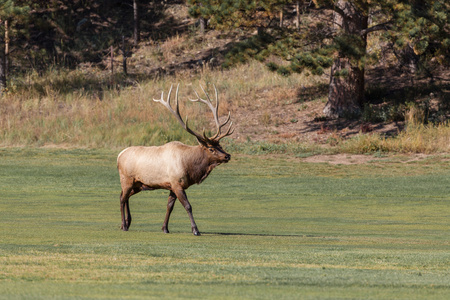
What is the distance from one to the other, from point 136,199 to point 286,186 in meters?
4.97

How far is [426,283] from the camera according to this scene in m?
7.62

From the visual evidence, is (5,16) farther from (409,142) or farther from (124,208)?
(124,208)

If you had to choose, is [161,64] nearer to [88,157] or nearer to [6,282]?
[88,157]

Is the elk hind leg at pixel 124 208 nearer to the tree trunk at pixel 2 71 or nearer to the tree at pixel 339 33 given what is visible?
the tree at pixel 339 33

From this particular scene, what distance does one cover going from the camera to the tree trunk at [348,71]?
100ft

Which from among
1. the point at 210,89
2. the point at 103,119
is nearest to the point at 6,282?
the point at 103,119

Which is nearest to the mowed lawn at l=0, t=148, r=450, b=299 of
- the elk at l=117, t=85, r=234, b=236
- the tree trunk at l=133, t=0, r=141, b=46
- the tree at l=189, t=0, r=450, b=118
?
the elk at l=117, t=85, r=234, b=236

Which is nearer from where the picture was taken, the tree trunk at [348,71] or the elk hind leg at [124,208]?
the elk hind leg at [124,208]

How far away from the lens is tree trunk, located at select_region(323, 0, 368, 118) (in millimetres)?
30500

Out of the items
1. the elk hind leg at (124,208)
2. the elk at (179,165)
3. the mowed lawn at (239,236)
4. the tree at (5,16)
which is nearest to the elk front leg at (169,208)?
the elk at (179,165)

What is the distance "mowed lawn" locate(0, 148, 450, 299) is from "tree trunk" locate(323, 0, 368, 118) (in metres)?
6.13

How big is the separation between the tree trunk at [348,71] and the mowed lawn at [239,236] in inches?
242

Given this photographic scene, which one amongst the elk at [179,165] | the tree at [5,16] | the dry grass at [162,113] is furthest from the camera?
the tree at [5,16]

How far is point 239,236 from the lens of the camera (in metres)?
12.6
